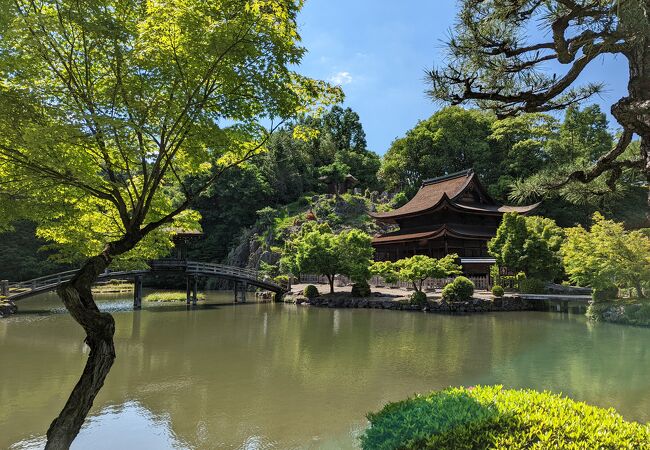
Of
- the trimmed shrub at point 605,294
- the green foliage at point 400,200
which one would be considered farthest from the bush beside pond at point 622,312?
the green foliage at point 400,200

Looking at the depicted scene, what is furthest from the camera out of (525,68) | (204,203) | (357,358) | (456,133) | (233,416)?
(204,203)

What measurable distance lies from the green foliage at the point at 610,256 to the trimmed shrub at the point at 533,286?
404cm

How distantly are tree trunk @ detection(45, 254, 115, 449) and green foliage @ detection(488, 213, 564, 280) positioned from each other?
22.5 metres

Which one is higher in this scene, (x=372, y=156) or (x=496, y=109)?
(x=372, y=156)

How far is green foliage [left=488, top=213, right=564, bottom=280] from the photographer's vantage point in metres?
22.6

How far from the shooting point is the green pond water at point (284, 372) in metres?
6.67

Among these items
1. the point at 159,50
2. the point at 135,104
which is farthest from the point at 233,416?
the point at 159,50

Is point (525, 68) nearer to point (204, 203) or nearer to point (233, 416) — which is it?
point (233, 416)

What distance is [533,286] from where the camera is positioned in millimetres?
22656

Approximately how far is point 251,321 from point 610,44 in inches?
718

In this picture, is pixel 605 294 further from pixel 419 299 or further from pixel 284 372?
pixel 284 372

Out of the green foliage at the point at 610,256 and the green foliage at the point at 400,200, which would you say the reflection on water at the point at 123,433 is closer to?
the green foliage at the point at 610,256

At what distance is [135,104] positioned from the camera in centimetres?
422

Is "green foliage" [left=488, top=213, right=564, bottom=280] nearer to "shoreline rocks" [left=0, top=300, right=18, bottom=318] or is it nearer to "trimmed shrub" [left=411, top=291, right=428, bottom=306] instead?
"trimmed shrub" [left=411, top=291, right=428, bottom=306]
